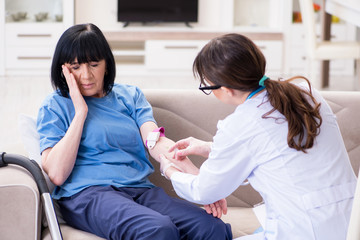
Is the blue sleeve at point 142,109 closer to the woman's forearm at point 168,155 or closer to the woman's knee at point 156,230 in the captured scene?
the woman's forearm at point 168,155

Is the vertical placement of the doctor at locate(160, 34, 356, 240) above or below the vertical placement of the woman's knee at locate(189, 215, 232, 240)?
above

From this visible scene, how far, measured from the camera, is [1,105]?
5.04 metres

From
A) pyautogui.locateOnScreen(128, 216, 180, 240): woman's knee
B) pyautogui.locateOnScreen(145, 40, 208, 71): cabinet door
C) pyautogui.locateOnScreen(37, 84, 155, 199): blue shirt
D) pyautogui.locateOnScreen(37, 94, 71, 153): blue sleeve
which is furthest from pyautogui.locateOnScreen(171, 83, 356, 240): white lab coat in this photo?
pyautogui.locateOnScreen(145, 40, 208, 71): cabinet door

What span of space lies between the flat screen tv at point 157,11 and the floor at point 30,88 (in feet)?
2.38

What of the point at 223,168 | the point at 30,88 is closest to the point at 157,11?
the point at 30,88

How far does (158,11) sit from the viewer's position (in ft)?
23.1

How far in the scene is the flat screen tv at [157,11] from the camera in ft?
22.9

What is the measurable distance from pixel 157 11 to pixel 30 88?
198 cm

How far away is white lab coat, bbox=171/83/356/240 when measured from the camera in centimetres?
148

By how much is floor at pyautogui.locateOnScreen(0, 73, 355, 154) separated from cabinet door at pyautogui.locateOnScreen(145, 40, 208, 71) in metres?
0.13

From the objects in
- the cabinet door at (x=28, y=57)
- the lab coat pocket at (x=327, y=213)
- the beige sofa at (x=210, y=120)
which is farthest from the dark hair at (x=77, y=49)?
the cabinet door at (x=28, y=57)

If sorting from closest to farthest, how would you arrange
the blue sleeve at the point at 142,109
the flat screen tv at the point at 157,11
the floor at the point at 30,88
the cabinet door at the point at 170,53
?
the blue sleeve at the point at 142,109, the floor at the point at 30,88, the cabinet door at the point at 170,53, the flat screen tv at the point at 157,11

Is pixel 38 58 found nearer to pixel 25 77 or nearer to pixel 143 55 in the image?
pixel 25 77

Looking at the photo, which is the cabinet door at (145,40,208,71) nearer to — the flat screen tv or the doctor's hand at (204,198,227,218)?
the flat screen tv
